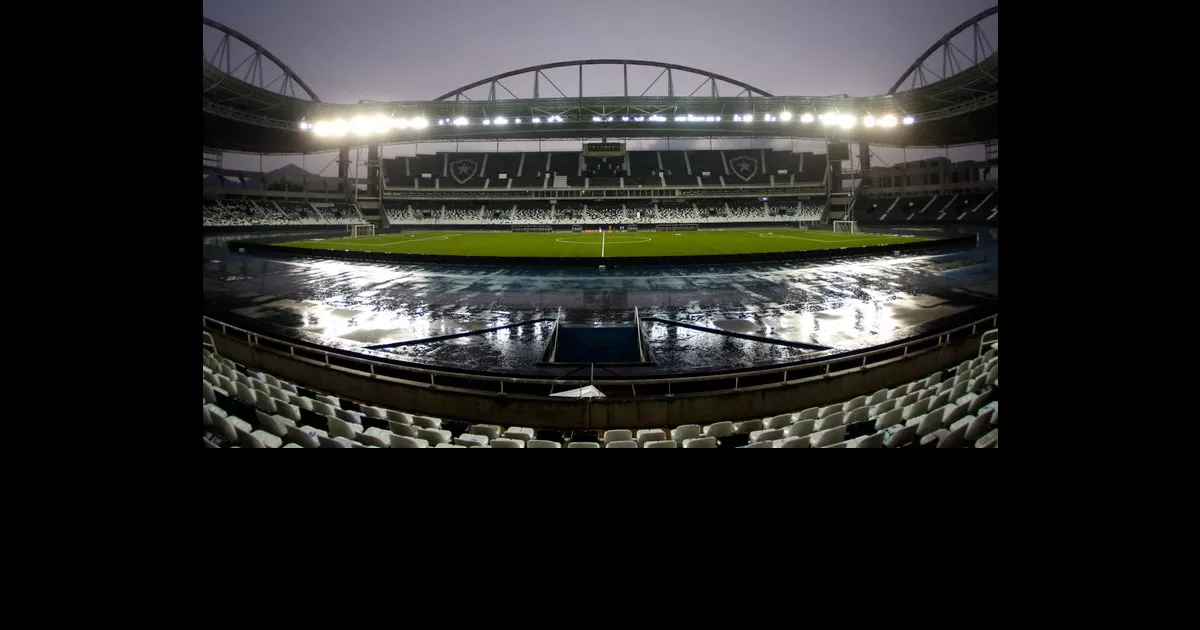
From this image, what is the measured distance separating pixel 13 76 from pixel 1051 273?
8.06 metres

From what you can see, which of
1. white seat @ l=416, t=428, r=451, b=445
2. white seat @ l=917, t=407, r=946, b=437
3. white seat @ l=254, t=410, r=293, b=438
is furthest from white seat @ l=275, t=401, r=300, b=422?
white seat @ l=917, t=407, r=946, b=437

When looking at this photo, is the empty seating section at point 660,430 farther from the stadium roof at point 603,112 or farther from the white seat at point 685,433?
the stadium roof at point 603,112

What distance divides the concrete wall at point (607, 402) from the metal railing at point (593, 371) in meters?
0.10

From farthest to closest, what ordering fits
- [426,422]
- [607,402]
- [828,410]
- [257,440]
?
1. [607,402]
2. [828,410]
3. [426,422]
4. [257,440]

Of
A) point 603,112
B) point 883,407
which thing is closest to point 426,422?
point 883,407

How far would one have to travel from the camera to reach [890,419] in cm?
558

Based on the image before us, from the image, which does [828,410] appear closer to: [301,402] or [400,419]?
[400,419]

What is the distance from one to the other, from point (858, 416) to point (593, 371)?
3.58 m

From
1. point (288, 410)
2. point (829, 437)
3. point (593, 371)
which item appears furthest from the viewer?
point (593, 371)

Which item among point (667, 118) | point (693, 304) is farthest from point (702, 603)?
point (667, 118)

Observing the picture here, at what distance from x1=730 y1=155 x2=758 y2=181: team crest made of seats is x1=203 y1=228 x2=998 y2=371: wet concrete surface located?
40.4 metres

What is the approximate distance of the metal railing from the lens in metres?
6.62

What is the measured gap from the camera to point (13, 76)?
3.59 meters

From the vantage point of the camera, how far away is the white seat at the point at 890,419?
18.1 ft
